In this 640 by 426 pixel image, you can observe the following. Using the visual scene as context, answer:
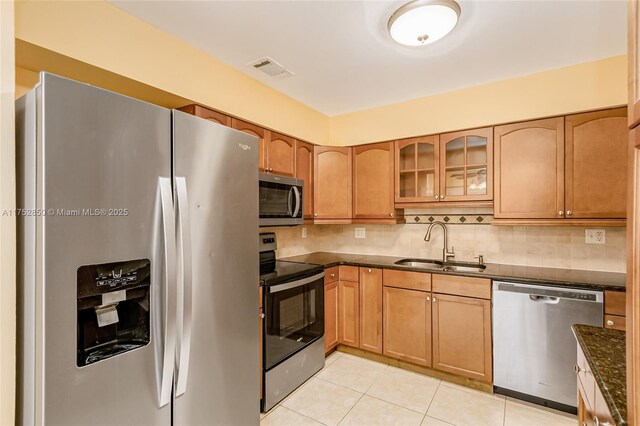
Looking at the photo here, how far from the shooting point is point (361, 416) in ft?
6.81

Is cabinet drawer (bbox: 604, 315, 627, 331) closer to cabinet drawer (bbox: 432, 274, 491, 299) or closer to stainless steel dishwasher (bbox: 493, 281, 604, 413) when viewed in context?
stainless steel dishwasher (bbox: 493, 281, 604, 413)

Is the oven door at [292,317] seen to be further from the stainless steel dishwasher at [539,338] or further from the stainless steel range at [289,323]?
the stainless steel dishwasher at [539,338]

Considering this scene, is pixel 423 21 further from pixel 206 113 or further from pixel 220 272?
pixel 220 272

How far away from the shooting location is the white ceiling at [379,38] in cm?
170

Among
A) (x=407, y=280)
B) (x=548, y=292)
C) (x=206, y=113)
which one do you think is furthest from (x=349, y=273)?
(x=206, y=113)

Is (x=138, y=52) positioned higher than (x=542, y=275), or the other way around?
(x=138, y=52)

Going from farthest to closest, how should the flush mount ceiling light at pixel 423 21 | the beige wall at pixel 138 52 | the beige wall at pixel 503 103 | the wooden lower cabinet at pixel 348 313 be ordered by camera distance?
the wooden lower cabinet at pixel 348 313 < the beige wall at pixel 503 103 < the flush mount ceiling light at pixel 423 21 < the beige wall at pixel 138 52

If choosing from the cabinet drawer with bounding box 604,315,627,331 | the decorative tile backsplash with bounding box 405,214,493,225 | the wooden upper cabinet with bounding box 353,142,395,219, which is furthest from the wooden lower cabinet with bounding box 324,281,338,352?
the cabinet drawer with bounding box 604,315,627,331

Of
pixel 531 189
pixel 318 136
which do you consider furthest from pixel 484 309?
pixel 318 136

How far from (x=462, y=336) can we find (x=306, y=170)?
196 centimetres

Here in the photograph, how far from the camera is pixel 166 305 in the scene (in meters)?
1.19

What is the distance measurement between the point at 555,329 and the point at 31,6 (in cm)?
342

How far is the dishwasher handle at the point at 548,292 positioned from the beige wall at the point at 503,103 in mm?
1313

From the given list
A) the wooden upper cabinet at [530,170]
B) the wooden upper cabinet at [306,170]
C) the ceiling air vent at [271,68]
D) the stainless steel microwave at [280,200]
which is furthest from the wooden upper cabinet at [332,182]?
the wooden upper cabinet at [530,170]
